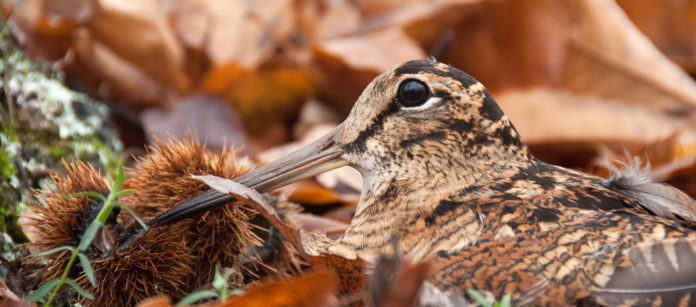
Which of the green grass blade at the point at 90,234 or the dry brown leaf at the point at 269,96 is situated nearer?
the green grass blade at the point at 90,234

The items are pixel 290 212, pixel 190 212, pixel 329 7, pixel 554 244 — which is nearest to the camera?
pixel 554 244

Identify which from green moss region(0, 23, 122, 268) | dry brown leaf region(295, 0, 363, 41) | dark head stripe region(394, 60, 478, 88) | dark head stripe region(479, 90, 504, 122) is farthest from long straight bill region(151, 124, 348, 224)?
dry brown leaf region(295, 0, 363, 41)

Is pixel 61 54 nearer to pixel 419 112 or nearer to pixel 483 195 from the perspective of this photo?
pixel 419 112

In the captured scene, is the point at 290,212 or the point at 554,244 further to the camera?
the point at 290,212

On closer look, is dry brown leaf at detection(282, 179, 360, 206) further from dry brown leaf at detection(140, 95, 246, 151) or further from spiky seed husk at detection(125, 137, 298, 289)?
dry brown leaf at detection(140, 95, 246, 151)

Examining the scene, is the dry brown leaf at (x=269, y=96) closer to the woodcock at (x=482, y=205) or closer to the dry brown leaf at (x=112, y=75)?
the dry brown leaf at (x=112, y=75)

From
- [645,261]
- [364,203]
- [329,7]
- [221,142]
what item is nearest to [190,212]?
[364,203]

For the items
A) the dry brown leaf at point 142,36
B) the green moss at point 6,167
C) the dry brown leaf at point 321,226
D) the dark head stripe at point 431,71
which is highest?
the dry brown leaf at point 142,36

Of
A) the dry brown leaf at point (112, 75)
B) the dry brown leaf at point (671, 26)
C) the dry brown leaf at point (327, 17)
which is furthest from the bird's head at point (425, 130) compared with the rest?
the dry brown leaf at point (671, 26)

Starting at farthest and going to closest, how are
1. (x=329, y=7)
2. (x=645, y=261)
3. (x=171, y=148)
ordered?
(x=329, y=7) < (x=171, y=148) < (x=645, y=261)
